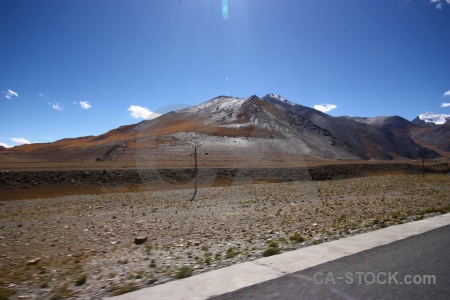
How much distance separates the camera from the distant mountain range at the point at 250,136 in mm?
79562

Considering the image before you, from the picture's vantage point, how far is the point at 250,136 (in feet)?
296

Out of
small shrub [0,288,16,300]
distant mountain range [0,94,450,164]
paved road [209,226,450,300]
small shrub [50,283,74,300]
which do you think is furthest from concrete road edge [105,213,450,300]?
distant mountain range [0,94,450,164]

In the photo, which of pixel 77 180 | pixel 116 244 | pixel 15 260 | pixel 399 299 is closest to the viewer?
pixel 399 299

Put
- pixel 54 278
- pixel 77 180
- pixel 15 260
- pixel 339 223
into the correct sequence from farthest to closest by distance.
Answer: pixel 77 180, pixel 339 223, pixel 15 260, pixel 54 278

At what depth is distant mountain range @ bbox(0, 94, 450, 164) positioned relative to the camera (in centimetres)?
7956

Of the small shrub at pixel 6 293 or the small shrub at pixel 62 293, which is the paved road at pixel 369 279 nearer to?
the small shrub at pixel 62 293

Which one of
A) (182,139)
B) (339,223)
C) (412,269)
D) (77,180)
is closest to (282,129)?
(182,139)

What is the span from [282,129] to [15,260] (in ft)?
317

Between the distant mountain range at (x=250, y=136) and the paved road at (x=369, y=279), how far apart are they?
5904 centimetres

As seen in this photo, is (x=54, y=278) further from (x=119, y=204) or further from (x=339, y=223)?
(x=119, y=204)

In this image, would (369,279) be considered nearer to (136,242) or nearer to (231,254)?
(231,254)

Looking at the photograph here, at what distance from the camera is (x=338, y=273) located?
475 centimetres

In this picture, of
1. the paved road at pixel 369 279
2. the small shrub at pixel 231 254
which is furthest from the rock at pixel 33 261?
the paved road at pixel 369 279

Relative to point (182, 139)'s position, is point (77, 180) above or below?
below
